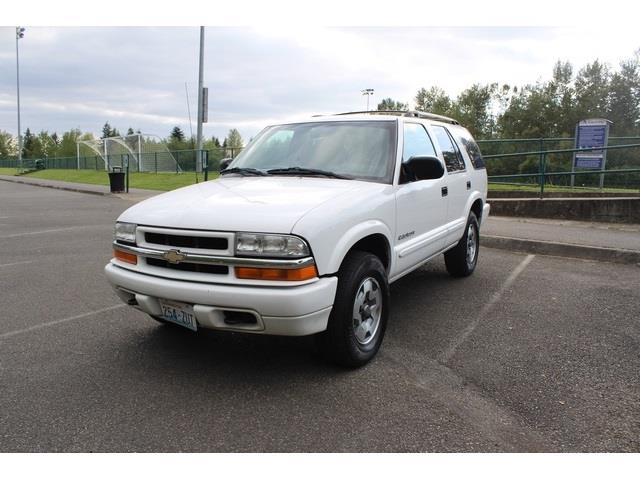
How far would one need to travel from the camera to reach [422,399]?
10.5ft

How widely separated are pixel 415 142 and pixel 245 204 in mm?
2047

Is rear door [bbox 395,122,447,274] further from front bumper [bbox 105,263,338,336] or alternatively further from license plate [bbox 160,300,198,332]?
license plate [bbox 160,300,198,332]

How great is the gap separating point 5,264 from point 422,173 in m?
6.06

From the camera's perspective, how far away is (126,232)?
144 inches

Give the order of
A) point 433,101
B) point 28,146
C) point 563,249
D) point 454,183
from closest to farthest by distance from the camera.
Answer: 1. point 454,183
2. point 563,249
3. point 433,101
4. point 28,146

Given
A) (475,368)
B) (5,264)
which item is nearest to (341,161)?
(475,368)

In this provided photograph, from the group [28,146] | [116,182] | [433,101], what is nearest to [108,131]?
[28,146]

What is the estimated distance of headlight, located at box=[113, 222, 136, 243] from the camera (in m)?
3.60

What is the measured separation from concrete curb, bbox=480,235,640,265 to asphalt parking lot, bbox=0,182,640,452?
193 cm

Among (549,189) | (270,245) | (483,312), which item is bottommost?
(483,312)

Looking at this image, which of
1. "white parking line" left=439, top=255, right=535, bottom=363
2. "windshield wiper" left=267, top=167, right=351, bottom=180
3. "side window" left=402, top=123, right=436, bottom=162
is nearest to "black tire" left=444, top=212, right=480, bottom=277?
"white parking line" left=439, top=255, right=535, bottom=363

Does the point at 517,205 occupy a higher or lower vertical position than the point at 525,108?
lower

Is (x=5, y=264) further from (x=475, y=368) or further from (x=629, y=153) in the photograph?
(x=629, y=153)

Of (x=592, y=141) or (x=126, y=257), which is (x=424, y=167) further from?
(x=592, y=141)
